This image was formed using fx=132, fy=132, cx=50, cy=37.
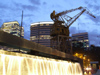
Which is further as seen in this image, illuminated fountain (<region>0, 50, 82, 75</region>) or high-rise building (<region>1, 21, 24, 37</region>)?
high-rise building (<region>1, 21, 24, 37</region>)

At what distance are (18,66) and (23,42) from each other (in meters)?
2.07

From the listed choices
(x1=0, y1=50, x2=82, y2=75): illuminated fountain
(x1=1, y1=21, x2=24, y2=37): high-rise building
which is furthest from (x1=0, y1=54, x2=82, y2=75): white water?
(x1=1, y1=21, x2=24, y2=37): high-rise building

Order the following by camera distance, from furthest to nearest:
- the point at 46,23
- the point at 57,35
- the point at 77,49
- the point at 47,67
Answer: the point at 46,23
the point at 77,49
the point at 57,35
the point at 47,67

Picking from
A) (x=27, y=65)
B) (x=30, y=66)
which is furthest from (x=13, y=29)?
→ (x=27, y=65)

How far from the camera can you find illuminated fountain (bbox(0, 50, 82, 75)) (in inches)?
389

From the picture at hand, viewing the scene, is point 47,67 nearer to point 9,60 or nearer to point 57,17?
point 9,60

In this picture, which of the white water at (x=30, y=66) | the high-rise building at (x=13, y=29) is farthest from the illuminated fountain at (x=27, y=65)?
the high-rise building at (x=13, y=29)

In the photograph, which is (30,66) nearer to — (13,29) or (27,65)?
(27,65)

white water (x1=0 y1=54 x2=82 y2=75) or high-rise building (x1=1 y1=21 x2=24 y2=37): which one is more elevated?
high-rise building (x1=1 y1=21 x2=24 y2=37)

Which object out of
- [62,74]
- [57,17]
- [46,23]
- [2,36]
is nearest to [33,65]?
[2,36]

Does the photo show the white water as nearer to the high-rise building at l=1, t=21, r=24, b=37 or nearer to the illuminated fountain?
the illuminated fountain

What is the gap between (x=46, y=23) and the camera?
138m

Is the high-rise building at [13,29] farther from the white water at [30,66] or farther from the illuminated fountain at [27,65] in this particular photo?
the illuminated fountain at [27,65]

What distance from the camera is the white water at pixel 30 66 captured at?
32.6 ft
